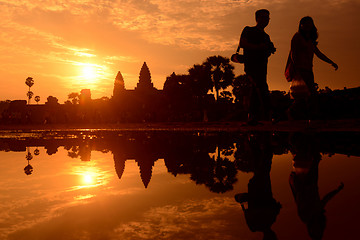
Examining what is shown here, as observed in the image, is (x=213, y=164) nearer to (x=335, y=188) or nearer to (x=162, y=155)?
(x=162, y=155)

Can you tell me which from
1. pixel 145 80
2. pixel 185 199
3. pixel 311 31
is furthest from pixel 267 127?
pixel 145 80

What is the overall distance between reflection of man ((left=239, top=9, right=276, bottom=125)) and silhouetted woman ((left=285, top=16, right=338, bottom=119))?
1.36m

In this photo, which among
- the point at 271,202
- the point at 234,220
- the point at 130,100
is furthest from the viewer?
the point at 130,100

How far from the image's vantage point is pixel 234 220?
1827 millimetres

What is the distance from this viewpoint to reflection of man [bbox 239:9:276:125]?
→ 9578mm

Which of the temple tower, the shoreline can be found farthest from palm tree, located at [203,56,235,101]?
the temple tower

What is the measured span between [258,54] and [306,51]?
5.44 ft

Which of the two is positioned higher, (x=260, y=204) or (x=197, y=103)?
(x=197, y=103)

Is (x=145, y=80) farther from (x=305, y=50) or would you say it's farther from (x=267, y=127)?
(x=305, y=50)

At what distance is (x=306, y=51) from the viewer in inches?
325

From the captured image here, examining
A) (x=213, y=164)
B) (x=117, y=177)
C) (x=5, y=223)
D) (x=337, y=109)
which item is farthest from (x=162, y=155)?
(x=337, y=109)

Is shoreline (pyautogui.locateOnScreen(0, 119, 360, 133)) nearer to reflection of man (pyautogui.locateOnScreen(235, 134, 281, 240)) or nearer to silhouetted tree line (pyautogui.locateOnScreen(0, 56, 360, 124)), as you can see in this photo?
silhouetted tree line (pyautogui.locateOnScreen(0, 56, 360, 124))

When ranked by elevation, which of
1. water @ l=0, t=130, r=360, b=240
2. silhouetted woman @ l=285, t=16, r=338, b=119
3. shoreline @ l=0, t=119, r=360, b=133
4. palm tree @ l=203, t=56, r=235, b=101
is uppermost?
palm tree @ l=203, t=56, r=235, b=101

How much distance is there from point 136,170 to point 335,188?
2052 millimetres
